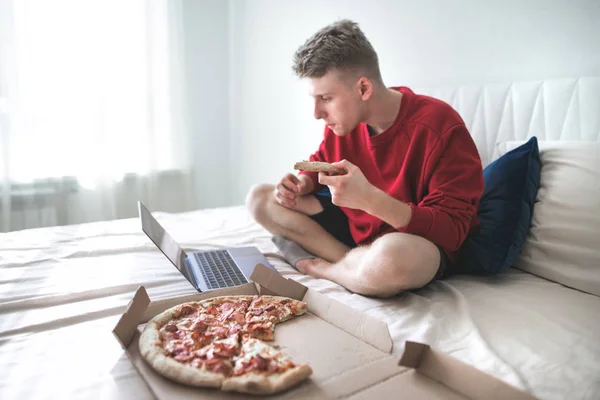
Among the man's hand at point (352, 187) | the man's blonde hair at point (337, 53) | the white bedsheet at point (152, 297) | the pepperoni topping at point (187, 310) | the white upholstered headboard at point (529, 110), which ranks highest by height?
the man's blonde hair at point (337, 53)

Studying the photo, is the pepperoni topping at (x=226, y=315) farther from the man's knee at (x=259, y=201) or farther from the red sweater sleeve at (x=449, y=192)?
the man's knee at (x=259, y=201)

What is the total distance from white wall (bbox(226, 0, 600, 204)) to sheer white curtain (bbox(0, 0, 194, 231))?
505mm

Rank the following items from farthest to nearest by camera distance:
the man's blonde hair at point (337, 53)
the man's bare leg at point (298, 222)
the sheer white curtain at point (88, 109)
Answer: the sheer white curtain at point (88, 109), the man's bare leg at point (298, 222), the man's blonde hair at point (337, 53)

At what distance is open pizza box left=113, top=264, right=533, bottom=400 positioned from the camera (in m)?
0.78

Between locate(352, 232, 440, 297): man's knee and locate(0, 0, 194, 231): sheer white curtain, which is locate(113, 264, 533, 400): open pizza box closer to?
locate(352, 232, 440, 297): man's knee

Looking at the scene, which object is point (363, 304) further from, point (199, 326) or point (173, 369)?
point (173, 369)

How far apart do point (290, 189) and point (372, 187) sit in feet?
1.78

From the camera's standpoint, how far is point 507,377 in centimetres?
86

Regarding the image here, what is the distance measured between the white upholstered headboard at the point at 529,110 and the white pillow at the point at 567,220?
11 cm

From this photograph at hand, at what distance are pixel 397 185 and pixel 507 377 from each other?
0.72m

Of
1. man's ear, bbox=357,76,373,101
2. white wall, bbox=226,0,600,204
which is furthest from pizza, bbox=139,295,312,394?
white wall, bbox=226,0,600,204

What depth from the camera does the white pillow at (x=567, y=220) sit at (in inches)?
48.8

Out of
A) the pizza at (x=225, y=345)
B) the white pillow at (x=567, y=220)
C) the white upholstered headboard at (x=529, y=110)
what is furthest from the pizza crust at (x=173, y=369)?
the white upholstered headboard at (x=529, y=110)

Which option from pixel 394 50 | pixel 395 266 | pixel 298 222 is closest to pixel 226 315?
pixel 395 266
